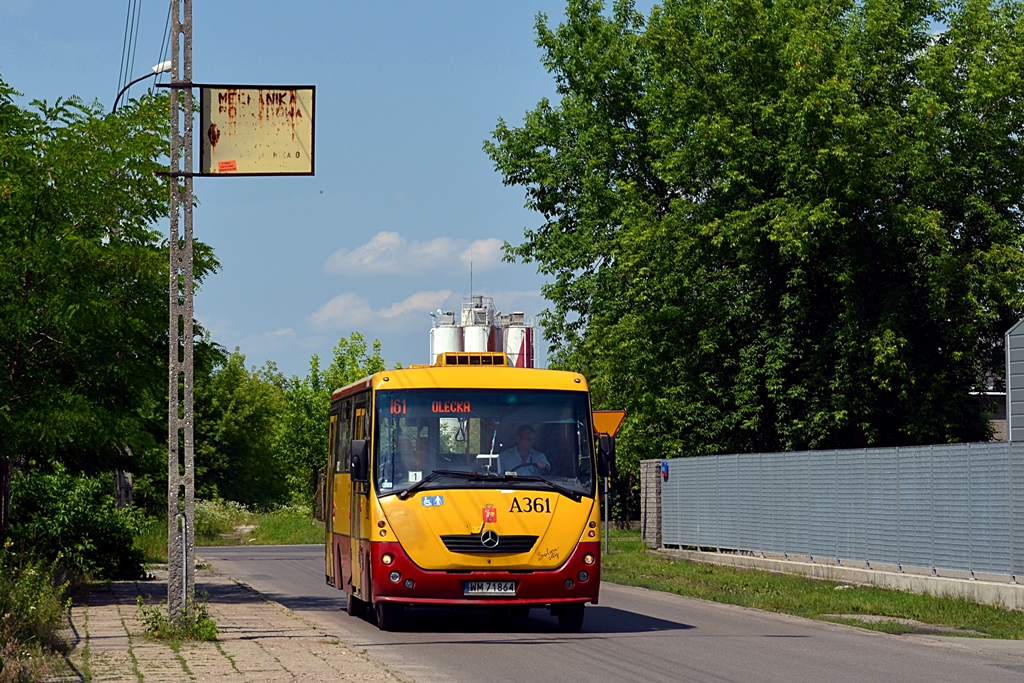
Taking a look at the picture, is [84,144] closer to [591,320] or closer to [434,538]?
[434,538]

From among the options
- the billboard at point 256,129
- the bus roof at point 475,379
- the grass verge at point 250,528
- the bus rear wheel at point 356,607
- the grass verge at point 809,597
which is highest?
the billboard at point 256,129

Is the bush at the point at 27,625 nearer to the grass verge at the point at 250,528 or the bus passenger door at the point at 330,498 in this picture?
the bus passenger door at the point at 330,498

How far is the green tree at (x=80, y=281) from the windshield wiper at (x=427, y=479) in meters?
4.73

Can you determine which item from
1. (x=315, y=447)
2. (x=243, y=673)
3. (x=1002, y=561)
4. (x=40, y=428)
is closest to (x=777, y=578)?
(x=1002, y=561)

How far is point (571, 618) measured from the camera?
16.7 metres

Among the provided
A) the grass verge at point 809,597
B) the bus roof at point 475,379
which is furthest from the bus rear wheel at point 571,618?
the grass verge at point 809,597

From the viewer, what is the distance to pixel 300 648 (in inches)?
531

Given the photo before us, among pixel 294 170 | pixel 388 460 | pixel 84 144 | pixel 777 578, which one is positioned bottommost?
pixel 777 578

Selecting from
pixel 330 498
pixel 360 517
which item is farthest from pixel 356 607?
pixel 360 517

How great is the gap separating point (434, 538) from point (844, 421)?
23.2m

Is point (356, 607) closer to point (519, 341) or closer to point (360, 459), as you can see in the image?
point (360, 459)

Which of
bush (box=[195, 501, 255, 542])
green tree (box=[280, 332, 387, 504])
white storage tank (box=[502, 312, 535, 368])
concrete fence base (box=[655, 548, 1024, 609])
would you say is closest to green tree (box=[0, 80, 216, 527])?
concrete fence base (box=[655, 548, 1024, 609])

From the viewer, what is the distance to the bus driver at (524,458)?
16281mm

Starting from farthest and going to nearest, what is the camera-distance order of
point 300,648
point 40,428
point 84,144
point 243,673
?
point 84,144 < point 40,428 < point 300,648 < point 243,673
